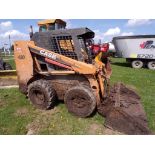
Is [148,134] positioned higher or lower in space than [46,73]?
lower

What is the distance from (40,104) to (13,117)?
2.55 ft

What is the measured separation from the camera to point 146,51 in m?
16.3

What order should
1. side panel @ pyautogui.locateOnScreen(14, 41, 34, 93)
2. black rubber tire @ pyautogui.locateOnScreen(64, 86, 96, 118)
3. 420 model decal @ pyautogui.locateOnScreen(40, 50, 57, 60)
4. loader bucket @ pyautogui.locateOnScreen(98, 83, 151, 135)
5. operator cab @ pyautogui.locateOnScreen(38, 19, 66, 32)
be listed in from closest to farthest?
loader bucket @ pyautogui.locateOnScreen(98, 83, 151, 135) < black rubber tire @ pyautogui.locateOnScreen(64, 86, 96, 118) < 420 model decal @ pyautogui.locateOnScreen(40, 50, 57, 60) < side panel @ pyautogui.locateOnScreen(14, 41, 34, 93) < operator cab @ pyautogui.locateOnScreen(38, 19, 66, 32)

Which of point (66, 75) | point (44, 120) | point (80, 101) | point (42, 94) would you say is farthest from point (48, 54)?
point (44, 120)

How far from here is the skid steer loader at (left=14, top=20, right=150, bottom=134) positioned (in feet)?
17.7

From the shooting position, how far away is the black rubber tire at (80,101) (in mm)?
5320

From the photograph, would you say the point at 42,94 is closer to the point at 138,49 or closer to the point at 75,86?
the point at 75,86

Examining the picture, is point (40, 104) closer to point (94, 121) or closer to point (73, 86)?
point (73, 86)

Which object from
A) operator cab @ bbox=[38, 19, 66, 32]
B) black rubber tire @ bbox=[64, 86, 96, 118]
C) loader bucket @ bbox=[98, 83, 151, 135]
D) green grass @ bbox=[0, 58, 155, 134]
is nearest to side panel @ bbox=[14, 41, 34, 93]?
green grass @ bbox=[0, 58, 155, 134]

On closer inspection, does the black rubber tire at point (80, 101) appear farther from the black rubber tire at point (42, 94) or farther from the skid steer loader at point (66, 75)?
the black rubber tire at point (42, 94)

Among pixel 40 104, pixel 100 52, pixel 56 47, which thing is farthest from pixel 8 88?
pixel 100 52

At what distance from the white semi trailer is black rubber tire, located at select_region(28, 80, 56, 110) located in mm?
12046

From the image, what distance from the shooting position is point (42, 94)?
19.3 ft

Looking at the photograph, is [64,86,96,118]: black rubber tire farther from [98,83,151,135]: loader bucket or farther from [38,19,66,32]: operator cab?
[38,19,66,32]: operator cab
